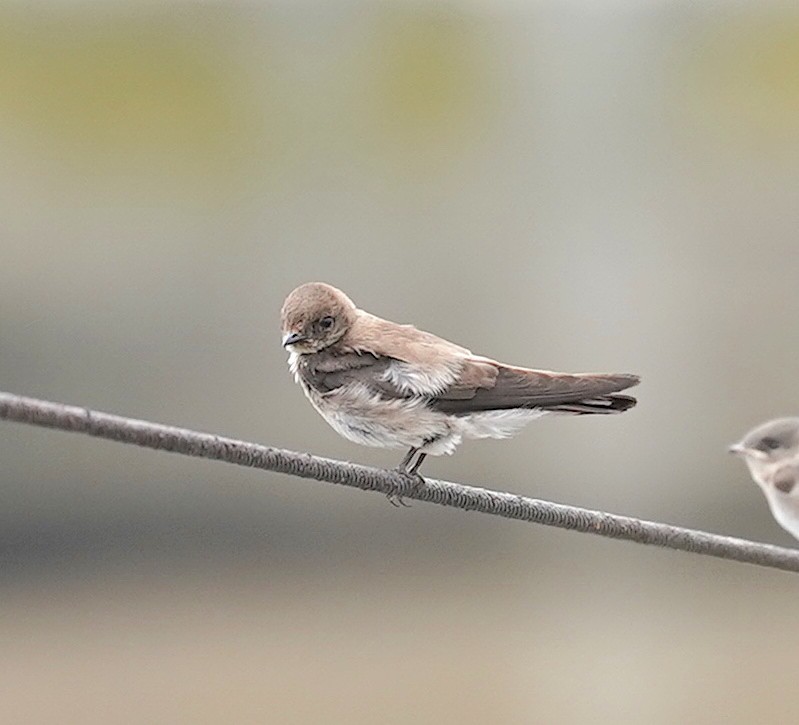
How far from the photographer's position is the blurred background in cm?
122

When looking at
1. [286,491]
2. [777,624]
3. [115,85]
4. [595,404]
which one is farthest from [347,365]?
[777,624]

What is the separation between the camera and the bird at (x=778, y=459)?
877 millimetres

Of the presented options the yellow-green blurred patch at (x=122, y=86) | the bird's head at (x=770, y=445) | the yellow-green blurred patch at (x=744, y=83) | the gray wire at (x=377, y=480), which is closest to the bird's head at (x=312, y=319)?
the gray wire at (x=377, y=480)

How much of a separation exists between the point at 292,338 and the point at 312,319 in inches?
0.6

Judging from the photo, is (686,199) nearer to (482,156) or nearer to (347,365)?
(482,156)

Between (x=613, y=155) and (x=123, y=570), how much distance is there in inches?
30.7

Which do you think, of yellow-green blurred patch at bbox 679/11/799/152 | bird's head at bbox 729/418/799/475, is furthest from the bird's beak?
yellow-green blurred patch at bbox 679/11/799/152

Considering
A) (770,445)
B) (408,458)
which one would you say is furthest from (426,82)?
(408,458)

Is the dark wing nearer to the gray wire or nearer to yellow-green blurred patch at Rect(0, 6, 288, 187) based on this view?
the gray wire

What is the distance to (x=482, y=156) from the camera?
5.12 ft

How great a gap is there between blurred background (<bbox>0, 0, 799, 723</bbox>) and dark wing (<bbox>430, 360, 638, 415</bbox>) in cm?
40

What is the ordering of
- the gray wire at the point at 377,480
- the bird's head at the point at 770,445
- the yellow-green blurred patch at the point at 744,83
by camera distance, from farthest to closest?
the yellow-green blurred patch at the point at 744,83 → the bird's head at the point at 770,445 → the gray wire at the point at 377,480

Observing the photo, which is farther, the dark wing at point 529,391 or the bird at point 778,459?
the bird at point 778,459

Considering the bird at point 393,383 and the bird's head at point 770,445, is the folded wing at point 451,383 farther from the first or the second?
the bird's head at point 770,445
